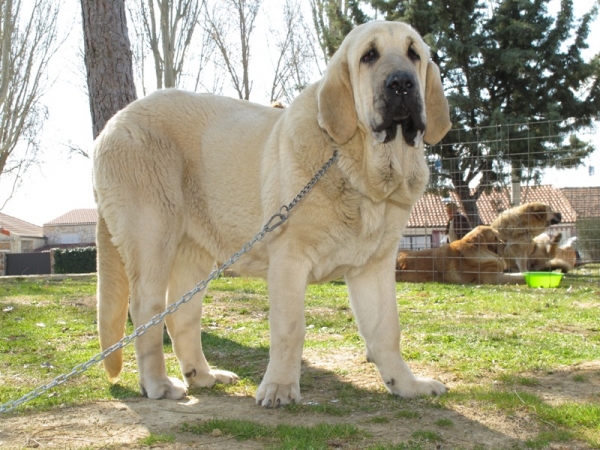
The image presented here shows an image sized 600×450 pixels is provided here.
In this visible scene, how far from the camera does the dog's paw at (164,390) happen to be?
11.3ft

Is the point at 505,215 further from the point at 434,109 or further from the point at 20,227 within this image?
the point at 20,227

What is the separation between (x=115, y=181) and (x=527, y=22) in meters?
15.8

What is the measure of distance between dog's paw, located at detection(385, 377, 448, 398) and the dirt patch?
0.12 metres

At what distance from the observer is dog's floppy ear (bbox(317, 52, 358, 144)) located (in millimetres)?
3225

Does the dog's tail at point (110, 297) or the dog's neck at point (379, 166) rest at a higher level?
the dog's neck at point (379, 166)

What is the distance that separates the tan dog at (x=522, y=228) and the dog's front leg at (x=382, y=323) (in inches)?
332

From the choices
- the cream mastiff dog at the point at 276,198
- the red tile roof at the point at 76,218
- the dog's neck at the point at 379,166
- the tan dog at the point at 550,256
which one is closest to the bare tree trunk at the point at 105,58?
the cream mastiff dog at the point at 276,198

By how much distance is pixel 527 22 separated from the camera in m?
Result: 16.8

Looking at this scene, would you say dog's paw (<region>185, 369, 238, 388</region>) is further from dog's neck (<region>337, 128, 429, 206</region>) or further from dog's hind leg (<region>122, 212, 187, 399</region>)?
dog's neck (<region>337, 128, 429, 206</region>)

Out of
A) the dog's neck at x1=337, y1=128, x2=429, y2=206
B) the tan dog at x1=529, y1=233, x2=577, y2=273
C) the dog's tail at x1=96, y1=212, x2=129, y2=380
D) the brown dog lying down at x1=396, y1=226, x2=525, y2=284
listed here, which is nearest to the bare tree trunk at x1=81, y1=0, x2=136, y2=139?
the dog's tail at x1=96, y1=212, x2=129, y2=380

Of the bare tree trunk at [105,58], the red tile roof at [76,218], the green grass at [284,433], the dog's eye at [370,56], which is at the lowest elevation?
the green grass at [284,433]

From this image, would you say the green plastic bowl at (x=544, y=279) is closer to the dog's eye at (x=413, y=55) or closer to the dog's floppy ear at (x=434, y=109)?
the dog's floppy ear at (x=434, y=109)

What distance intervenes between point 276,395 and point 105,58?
4.06 meters

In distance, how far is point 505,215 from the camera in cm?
1162
